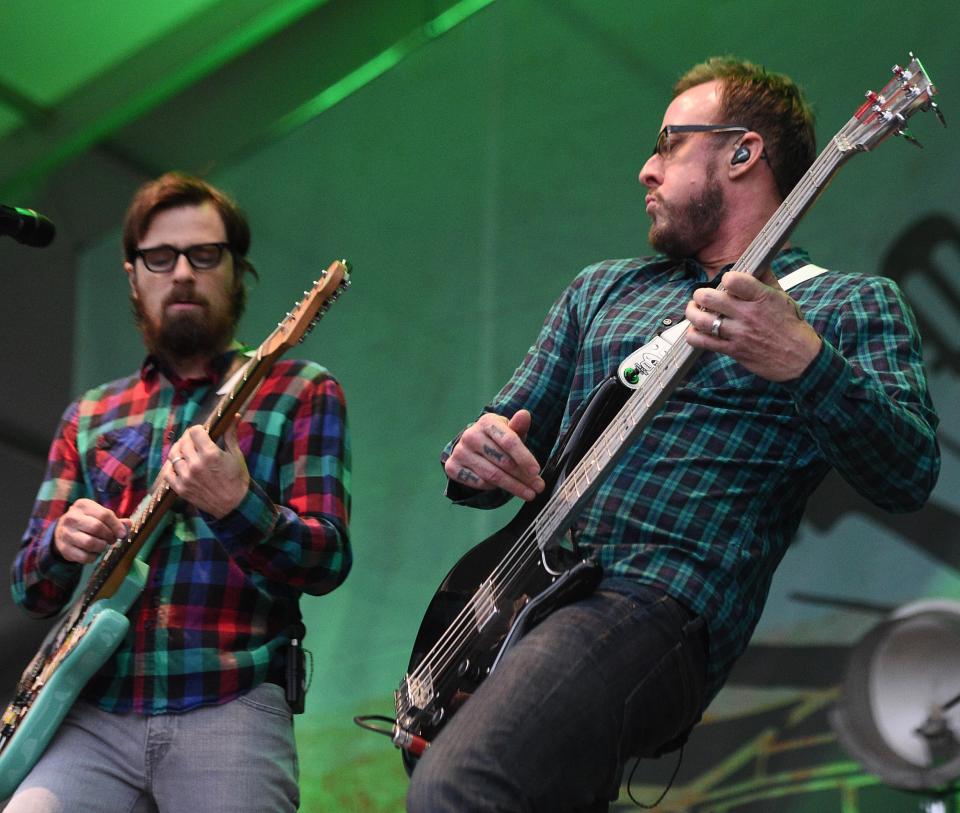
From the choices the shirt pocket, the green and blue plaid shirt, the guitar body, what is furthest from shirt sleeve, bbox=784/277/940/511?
the shirt pocket

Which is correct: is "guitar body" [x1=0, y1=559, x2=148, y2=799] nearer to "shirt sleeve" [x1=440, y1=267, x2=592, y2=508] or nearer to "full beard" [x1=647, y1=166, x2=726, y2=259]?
"shirt sleeve" [x1=440, y1=267, x2=592, y2=508]

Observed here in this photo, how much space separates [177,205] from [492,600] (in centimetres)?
137

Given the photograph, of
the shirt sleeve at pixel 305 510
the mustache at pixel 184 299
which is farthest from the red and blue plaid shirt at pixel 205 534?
the mustache at pixel 184 299

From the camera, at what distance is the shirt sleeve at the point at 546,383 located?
2240mm

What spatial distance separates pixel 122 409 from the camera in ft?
8.96

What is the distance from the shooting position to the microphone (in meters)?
2.21

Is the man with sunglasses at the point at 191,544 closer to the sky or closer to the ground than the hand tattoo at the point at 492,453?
closer to the ground

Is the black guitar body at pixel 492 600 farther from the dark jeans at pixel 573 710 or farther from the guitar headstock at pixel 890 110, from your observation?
the guitar headstock at pixel 890 110

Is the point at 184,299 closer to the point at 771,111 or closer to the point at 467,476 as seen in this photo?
the point at 467,476

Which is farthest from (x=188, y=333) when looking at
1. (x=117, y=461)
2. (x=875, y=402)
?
(x=875, y=402)

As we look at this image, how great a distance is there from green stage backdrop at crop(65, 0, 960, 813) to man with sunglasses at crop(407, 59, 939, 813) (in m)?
0.77

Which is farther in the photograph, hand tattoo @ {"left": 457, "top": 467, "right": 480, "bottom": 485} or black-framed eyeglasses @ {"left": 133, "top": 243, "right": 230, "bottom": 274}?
black-framed eyeglasses @ {"left": 133, "top": 243, "right": 230, "bottom": 274}

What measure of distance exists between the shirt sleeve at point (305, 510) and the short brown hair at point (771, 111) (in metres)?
0.97

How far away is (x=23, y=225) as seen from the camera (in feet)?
7.29
